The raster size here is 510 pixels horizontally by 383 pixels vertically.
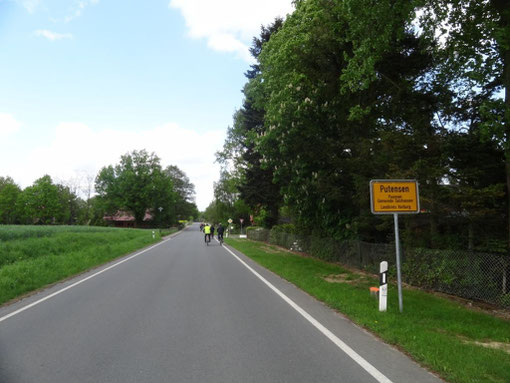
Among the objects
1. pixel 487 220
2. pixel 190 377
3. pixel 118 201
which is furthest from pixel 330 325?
pixel 118 201

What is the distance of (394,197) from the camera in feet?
24.4

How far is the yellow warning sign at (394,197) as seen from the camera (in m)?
7.34

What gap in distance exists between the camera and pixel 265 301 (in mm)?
8148

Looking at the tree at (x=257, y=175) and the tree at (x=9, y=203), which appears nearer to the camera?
the tree at (x=257, y=175)

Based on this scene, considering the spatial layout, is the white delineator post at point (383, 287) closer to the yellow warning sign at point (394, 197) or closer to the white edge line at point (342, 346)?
the yellow warning sign at point (394, 197)

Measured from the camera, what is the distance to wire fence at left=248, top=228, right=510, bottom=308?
26.0ft

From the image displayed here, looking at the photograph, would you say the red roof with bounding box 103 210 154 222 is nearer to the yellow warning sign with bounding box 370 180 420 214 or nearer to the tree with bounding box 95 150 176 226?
the tree with bounding box 95 150 176 226

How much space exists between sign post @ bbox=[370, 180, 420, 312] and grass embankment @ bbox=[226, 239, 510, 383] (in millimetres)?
854

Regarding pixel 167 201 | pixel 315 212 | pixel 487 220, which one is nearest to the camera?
pixel 487 220

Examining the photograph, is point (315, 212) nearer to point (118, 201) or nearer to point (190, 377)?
point (190, 377)

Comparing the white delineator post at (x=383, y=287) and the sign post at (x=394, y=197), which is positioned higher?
the sign post at (x=394, y=197)

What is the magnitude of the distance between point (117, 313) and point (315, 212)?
12730 mm

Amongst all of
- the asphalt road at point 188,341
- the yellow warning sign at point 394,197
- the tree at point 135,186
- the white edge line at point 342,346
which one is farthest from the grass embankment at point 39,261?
the tree at point 135,186

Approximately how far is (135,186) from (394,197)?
7302 centimetres
